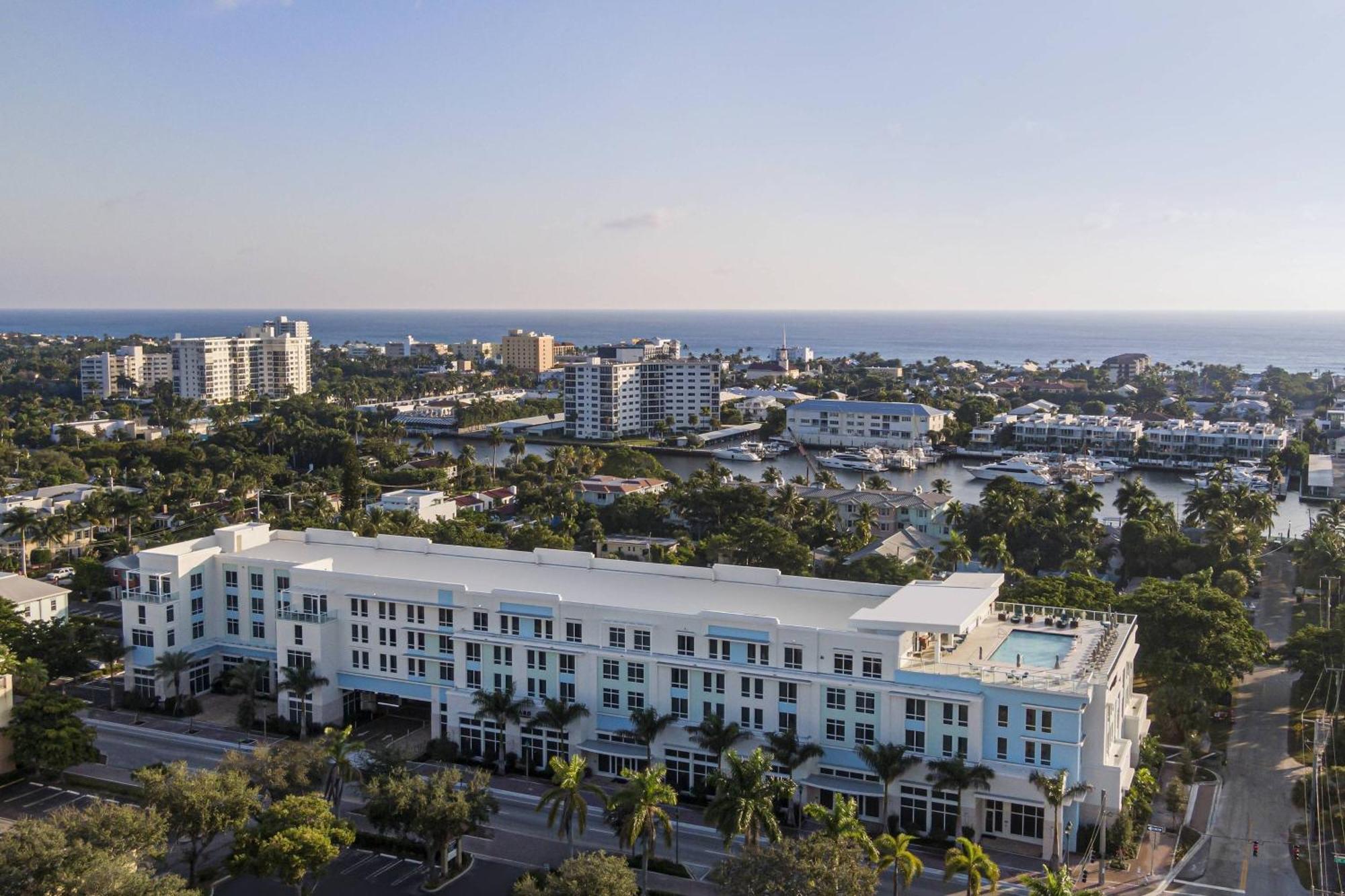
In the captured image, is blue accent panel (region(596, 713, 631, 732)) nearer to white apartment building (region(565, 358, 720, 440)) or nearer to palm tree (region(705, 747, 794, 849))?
palm tree (region(705, 747, 794, 849))

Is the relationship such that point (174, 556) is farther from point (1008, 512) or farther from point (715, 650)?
point (1008, 512)

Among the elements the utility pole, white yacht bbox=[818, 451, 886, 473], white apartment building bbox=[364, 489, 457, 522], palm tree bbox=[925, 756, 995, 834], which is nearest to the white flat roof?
palm tree bbox=[925, 756, 995, 834]

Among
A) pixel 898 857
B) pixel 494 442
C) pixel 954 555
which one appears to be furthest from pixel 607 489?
pixel 898 857

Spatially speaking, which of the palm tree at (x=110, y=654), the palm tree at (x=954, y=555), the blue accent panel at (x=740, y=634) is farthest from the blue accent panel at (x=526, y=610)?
the palm tree at (x=954, y=555)

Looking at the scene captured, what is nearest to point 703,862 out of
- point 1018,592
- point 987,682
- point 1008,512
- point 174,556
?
point 987,682

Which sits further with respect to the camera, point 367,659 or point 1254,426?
point 1254,426

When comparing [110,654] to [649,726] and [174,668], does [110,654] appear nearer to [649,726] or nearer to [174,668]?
[174,668]
